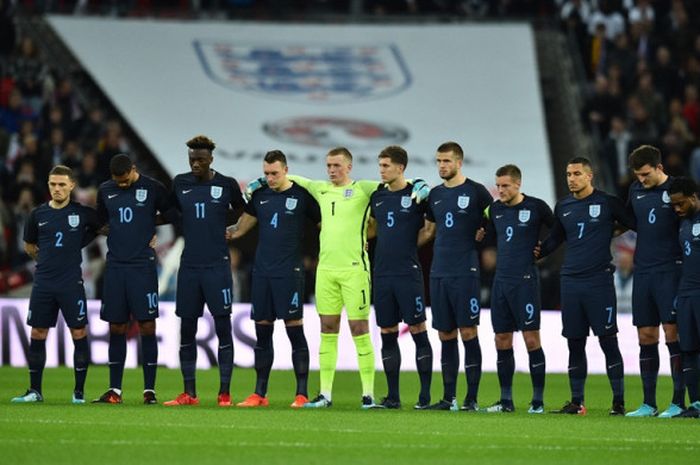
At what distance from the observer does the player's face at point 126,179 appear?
1655cm

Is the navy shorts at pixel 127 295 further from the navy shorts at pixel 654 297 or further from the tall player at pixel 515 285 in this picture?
the navy shorts at pixel 654 297

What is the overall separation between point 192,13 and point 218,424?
18.4 meters

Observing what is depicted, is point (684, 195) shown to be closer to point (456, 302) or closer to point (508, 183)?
point (508, 183)

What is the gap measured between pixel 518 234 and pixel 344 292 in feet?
5.92

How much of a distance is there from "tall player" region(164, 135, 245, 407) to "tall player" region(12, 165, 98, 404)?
1.03m

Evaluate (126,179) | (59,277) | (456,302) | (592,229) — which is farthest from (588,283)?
(59,277)

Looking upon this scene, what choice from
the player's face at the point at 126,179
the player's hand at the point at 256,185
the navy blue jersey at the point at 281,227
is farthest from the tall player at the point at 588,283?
the player's face at the point at 126,179

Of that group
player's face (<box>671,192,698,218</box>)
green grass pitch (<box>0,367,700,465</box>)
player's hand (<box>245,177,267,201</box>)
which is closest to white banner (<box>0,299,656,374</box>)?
green grass pitch (<box>0,367,700,465</box>)

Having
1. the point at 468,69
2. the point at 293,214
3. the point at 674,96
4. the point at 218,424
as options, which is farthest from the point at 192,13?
the point at 218,424

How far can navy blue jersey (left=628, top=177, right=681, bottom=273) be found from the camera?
52.0ft

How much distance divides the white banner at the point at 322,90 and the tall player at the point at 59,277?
34.6 feet

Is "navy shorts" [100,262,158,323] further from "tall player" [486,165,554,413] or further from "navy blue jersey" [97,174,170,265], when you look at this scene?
"tall player" [486,165,554,413]

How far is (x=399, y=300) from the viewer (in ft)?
54.0

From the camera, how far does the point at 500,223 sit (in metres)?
16.4
